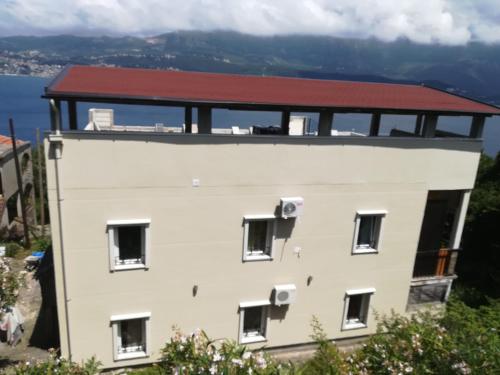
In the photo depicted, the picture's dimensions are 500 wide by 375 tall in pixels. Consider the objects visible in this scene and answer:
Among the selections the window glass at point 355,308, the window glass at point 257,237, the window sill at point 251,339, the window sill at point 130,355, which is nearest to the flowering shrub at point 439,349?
the window glass at point 355,308

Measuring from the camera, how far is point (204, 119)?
9766 millimetres

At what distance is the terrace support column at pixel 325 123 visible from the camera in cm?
1059

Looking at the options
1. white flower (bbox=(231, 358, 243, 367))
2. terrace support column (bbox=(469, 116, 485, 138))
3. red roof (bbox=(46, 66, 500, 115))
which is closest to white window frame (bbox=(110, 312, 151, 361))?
white flower (bbox=(231, 358, 243, 367))

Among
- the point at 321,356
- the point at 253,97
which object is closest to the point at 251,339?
the point at 321,356

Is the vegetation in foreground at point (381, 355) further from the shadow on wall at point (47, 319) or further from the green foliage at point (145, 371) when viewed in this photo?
the shadow on wall at point (47, 319)

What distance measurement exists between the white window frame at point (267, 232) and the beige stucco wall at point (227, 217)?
0.16 metres

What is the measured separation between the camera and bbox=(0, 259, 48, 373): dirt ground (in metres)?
11.7

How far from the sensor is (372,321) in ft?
41.6

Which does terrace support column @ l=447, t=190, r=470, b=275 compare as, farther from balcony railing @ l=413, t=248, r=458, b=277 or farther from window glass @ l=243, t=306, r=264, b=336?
window glass @ l=243, t=306, r=264, b=336

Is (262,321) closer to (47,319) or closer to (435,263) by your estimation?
(435,263)

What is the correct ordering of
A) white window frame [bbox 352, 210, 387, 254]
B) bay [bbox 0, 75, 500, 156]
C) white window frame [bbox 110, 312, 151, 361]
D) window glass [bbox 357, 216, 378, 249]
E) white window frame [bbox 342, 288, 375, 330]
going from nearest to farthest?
white window frame [bbox 110, 312, 151, 361] < white window frame [bbox 352, 210, 387, 254] < window glass [bbox 357, 216, 378, 249] < white window frame [bbox 342, 288, 375, 330] < bay [bbox 0, 75, 500, 156]

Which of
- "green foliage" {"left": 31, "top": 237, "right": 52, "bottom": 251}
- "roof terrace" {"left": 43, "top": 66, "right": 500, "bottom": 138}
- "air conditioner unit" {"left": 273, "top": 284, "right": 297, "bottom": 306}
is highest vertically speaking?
Answer: "roof terrace" {"left": 43, "top": 66, "right": 500, "bottom": 138}

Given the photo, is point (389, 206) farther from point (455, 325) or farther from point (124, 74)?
point (124, 74)

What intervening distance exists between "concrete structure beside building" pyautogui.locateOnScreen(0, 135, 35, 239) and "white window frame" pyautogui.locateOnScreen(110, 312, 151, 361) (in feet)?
48.0
